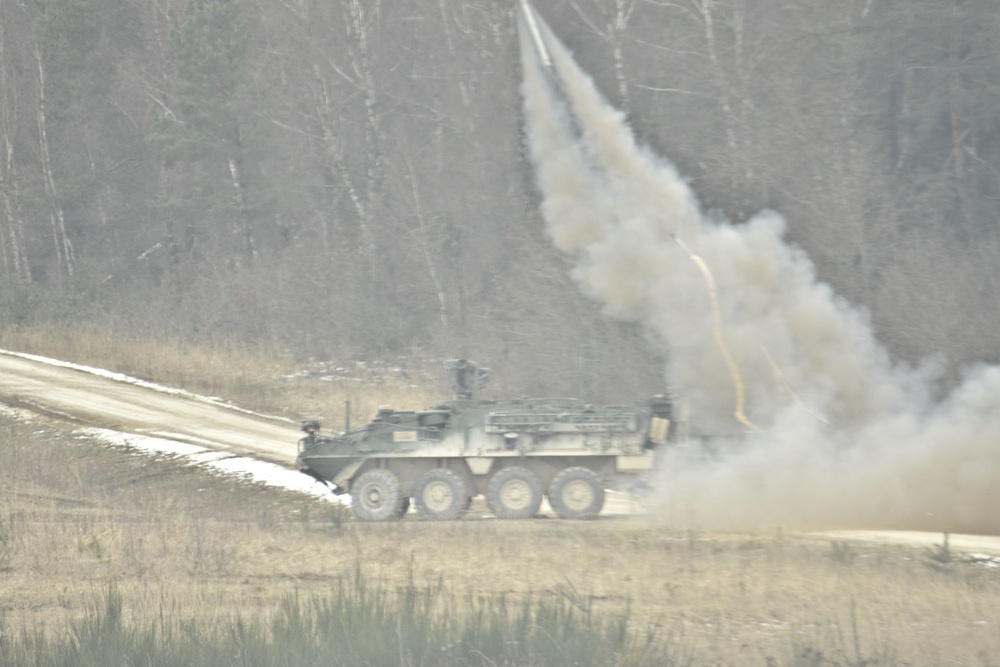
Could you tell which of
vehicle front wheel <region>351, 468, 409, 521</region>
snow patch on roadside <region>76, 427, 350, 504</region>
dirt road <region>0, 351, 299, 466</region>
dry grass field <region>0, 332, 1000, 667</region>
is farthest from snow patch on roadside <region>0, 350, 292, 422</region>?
vehicle front wheel <region>351, 468, 409, 521</region>

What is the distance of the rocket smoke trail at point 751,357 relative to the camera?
21.1 meters

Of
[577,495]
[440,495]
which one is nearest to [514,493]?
[577,495]

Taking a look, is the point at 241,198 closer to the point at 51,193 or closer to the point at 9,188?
the point at 51,193

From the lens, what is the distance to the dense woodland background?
3500 centimetres

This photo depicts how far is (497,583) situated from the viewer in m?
16.5

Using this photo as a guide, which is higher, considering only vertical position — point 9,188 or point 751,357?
point 9,188

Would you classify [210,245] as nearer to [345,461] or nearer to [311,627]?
[345,461]

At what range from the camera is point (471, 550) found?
18406mm

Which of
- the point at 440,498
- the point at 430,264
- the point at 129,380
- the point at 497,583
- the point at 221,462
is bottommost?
the point at 497,583

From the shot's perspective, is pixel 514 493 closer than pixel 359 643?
No

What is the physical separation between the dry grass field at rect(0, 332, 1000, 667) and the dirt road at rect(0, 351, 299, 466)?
5478 mm

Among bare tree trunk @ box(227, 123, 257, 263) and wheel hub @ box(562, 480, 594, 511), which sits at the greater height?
bare tree trunk @ box(227, 123, 257, 263)

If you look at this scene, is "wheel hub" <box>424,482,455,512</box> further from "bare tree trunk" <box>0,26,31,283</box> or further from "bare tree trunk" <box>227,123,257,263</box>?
"bare tree trunk" <box>0,26,31,283</box>

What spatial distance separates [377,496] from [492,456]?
81.5 inches
